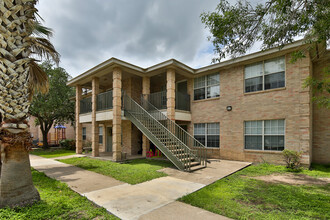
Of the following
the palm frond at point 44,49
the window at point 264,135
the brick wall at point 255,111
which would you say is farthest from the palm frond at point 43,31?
the window at point 264,135

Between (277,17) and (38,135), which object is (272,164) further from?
(38,135)

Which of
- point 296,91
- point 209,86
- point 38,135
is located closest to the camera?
point 296,91

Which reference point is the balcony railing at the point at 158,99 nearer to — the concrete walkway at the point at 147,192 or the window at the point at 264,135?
the concrete walkway at the point at 147,192

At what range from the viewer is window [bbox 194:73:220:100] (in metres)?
11.4

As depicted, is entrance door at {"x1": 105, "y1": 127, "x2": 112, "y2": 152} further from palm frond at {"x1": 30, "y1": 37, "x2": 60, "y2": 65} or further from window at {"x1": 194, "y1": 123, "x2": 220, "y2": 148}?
palm frond at {"x1": 30, "y1": 37, "x2": 60, "y2": 65}

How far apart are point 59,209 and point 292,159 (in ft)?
30.6

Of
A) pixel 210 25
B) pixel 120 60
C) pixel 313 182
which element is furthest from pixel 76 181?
pixel 313 182

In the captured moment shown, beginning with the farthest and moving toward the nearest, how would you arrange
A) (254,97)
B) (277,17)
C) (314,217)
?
(254,97)
(277,17)
(314,217)

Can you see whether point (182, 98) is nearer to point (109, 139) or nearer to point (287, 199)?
point (109, 139)

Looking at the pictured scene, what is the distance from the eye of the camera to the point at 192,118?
12.3m

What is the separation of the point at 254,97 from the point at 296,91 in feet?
6.31

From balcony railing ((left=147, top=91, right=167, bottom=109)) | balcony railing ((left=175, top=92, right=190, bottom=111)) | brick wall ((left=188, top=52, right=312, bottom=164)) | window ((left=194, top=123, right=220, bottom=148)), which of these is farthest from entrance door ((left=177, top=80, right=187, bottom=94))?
window ((left=194, top=123, right=220, bottom=148))

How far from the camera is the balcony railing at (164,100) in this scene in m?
11.6

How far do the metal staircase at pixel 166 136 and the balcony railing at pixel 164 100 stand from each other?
16.1 inches
